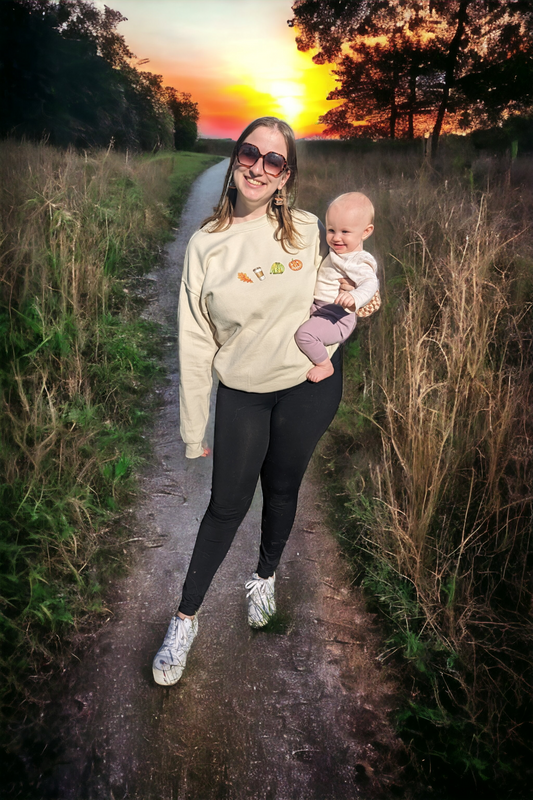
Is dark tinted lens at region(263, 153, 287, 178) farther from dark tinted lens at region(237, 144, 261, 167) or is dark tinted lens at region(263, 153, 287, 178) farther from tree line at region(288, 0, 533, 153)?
tree line at region(288, 0, 533, 153)

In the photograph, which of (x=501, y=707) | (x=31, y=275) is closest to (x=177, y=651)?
(x=501, y=707)

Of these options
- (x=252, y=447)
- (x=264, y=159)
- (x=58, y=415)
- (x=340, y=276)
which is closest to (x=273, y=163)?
(x=264, y=159)

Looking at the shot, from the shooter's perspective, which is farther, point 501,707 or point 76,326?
point 76,326

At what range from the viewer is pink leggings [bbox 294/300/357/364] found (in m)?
1.78

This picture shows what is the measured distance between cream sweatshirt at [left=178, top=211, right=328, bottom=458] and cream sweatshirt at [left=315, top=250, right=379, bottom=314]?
4 cm

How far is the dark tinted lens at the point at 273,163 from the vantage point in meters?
1.72

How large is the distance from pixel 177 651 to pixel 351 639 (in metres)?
0.82

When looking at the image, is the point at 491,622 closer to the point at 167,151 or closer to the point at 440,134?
the point at 440,134

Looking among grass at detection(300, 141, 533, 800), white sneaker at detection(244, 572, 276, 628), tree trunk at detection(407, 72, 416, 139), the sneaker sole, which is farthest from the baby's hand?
tree trunk at detection(407, 72, 416, 139)

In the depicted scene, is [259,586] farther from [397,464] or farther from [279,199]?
[279,199]

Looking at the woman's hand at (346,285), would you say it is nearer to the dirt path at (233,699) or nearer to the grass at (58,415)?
the dirt path at (233,699)

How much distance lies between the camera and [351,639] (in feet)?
7.53

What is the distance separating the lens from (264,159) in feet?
5.66

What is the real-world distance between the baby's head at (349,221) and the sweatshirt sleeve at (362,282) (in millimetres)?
72
